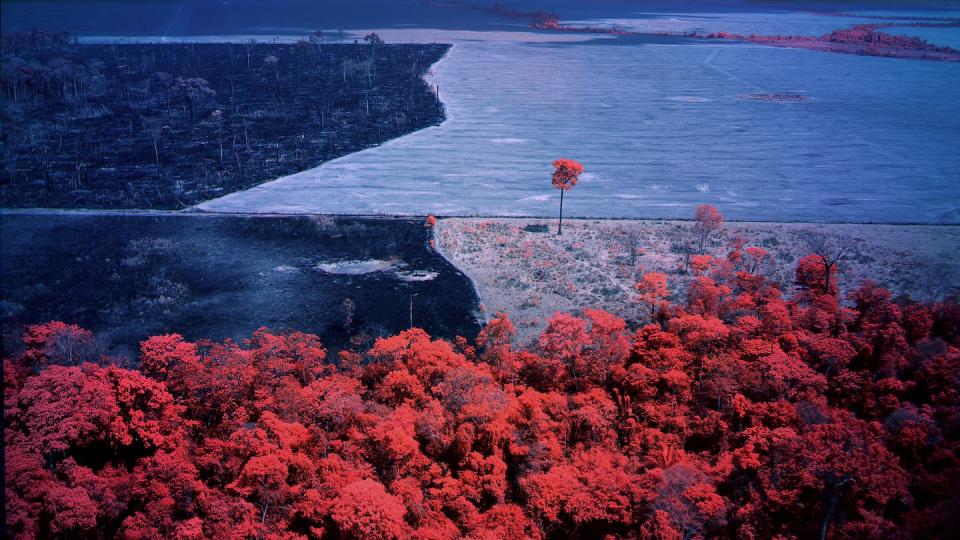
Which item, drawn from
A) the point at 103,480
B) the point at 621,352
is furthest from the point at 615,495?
the point at 103,480

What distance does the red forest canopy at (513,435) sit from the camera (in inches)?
923

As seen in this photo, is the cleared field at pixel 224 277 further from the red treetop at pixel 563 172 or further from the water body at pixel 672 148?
the red treetop at pixel 563 172

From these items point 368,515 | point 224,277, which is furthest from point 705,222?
point 368,515

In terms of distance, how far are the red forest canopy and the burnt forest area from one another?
137 ft

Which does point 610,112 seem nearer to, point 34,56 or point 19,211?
point 19,211

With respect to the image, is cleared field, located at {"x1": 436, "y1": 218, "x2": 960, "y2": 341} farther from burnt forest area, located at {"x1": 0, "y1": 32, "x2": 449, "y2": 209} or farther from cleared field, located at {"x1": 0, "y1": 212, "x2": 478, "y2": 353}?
burnt forest area, located at {"x1": 0, "y1": 32, "x2": 449, "y2": 209}

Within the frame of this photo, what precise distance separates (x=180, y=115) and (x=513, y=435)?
90.2 meters

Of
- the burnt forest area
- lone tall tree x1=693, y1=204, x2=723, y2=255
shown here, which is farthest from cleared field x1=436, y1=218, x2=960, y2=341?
the burnt forest area

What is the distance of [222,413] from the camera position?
29328 millimetres

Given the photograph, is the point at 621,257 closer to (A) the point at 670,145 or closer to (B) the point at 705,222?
(B) the point at 705,222

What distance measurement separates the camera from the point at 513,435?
2797 centimetres

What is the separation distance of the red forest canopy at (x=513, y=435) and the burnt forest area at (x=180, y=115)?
4177cm

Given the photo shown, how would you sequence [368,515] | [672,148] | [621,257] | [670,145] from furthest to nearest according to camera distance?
[670,145], [672,148], [621,257], [368,515]

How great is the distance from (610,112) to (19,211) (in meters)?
78.2
